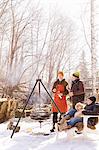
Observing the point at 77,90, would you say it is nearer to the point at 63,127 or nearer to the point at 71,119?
the point at 71,119

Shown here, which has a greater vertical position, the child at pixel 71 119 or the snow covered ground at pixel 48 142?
the child at pixel 71 119

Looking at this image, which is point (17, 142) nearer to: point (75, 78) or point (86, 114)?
point (86, 114)

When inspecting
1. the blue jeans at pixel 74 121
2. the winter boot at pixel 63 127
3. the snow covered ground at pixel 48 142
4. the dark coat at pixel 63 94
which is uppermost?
the dark coat at pixel 63 94

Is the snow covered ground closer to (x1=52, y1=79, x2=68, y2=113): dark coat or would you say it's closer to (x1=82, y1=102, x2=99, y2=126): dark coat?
(x1=82, y1=102, x2=99, y2=126): dark coat

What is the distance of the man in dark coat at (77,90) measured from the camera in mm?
7359

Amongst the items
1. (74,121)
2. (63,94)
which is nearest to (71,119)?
(74,121)

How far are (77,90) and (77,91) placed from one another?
0.03 meters

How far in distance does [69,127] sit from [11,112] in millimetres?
5624

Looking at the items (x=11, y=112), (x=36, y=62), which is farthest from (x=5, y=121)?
(x=36, y=62)

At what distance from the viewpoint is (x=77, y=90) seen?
→ 7.42 meters

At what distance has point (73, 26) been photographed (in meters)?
26.0

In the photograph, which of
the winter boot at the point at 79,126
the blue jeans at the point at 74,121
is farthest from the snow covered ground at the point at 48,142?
the blue jeans at the point at 74,121

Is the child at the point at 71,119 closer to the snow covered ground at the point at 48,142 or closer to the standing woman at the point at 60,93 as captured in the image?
the snow covered ground at the point at 48,142

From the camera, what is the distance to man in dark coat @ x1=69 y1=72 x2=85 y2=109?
290 inches
